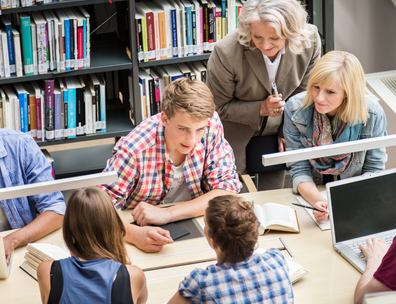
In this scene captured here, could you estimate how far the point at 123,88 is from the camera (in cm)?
323

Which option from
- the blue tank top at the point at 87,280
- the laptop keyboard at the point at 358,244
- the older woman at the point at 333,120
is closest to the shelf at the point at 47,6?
the older woman at the point at 333,120

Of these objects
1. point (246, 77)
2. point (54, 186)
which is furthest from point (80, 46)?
point (54, 186)

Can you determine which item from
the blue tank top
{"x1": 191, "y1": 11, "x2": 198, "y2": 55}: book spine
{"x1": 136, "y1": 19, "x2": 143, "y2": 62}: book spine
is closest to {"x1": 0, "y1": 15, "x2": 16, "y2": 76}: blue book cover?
{"x1": 136, "y1": 19, "x2": 143, "y2": 62}: book spine

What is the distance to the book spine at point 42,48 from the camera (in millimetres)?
2725

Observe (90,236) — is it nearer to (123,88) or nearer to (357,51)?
(123,88)

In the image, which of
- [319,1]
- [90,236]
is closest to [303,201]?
[90,236]

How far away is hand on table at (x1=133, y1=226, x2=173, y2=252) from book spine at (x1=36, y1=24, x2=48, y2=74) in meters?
1.46

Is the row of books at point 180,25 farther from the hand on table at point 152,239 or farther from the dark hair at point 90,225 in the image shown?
the dark hair at point 90,225

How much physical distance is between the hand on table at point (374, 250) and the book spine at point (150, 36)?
1732 millimetres

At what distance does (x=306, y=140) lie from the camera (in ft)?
6.82

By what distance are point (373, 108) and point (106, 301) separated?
1289 mm

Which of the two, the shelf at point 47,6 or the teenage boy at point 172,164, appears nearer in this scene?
the teenage boy at point 172,164

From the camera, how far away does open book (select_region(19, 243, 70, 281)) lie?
1.58 meters

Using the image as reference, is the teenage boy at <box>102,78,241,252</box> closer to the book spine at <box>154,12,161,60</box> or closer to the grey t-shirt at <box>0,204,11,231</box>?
the grey t-shirt at <box>0,204,11,231</box>
